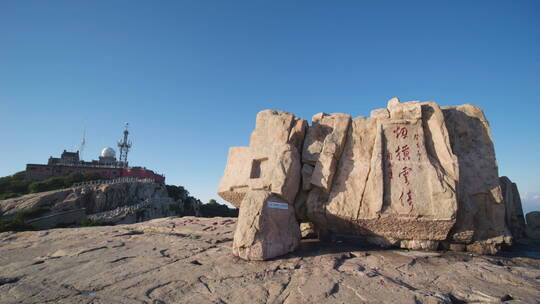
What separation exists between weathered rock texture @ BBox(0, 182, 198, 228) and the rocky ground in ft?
71.8

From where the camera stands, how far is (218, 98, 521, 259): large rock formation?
6.57m

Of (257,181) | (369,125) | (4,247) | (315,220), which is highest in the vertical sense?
(369,125)

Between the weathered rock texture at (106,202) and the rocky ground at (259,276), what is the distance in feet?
71.8

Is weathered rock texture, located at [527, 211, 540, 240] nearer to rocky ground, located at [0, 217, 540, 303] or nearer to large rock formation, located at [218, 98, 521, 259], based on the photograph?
rocky ground, located at [0, 217, 540, 303]

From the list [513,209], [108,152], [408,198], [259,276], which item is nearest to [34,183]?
[108,152]

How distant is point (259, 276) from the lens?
4.98 meters

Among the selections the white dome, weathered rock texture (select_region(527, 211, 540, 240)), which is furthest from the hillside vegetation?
weathered rock texture (select_region(527, 211, 540, 240))

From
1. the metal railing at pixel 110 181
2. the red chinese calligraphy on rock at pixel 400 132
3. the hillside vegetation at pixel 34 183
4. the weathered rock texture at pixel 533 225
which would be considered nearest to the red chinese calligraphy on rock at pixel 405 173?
the red chinese calligraphy on rock at pixel 400 132

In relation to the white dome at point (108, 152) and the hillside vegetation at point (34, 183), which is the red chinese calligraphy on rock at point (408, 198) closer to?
the hillside vegetation at point (34, 183)

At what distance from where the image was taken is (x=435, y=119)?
721cm

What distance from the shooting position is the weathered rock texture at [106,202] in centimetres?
2572

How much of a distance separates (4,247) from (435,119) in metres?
13.7

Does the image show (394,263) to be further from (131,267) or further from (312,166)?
(131,267)

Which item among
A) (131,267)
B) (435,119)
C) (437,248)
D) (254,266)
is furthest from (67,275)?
(435,119)
